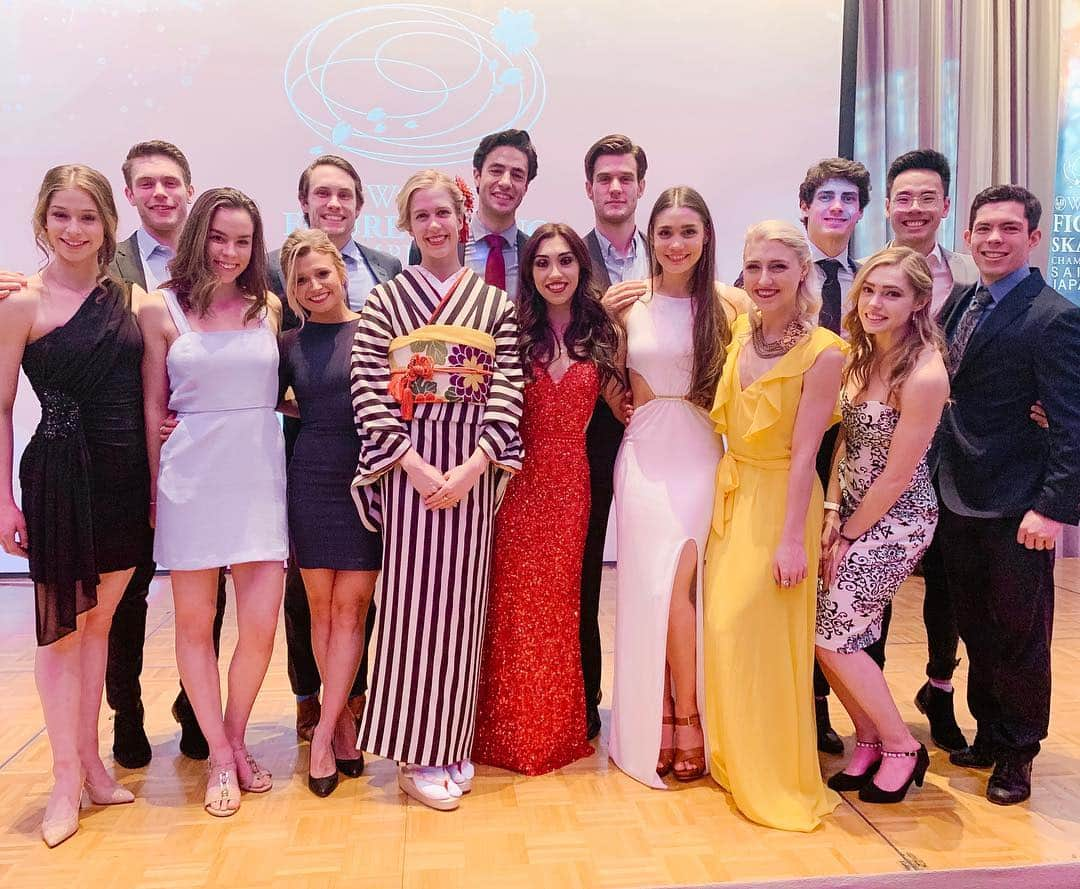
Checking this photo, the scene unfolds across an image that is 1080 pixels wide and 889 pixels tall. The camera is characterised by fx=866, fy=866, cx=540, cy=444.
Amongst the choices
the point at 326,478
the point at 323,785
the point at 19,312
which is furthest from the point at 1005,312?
the point at 19,312

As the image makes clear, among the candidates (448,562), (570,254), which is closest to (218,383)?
(448,562)

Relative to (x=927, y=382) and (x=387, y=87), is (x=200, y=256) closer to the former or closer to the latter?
(x=927, y=382)

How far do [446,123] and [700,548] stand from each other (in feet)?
11.3

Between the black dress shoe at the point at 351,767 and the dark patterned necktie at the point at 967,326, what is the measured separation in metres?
2.19

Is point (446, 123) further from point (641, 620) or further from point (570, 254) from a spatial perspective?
point (641, 620)

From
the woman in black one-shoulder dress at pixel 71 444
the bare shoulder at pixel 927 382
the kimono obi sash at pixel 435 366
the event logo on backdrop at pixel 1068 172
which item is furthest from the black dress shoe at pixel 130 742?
the event logo on backdrop at pixel 1068 172

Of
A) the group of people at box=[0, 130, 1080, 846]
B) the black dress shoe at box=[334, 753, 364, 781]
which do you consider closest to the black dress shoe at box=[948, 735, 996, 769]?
the group of people at box=[0, 130, 1080, 846]

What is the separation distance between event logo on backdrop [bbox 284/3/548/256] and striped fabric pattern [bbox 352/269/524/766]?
268cm

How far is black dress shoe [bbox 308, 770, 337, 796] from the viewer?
255 cm

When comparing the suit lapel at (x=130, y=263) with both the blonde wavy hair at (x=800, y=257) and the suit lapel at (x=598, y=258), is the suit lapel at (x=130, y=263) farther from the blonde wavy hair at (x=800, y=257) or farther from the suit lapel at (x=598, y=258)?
the blonde wavy hair at (x=800, y=257)

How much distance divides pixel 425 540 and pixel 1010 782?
1848 mm

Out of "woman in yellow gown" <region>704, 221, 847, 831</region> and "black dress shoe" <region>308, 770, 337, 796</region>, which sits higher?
"woman in yellow gown" <region>704, 221, 847, 831</region>

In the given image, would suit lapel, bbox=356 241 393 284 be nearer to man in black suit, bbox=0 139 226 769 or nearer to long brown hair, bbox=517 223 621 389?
man in black suit, bbox=0 139 226 769

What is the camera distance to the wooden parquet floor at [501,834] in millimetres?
2139
